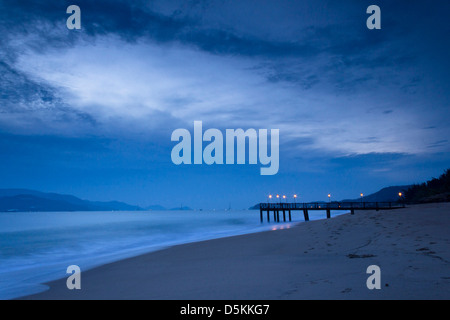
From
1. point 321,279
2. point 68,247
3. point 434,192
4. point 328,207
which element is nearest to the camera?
point 321,279

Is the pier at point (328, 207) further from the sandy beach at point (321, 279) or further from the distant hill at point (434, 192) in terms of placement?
the sandy beach at point (321, 279)

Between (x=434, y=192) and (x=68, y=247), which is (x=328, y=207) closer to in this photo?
(x=434, y=192)

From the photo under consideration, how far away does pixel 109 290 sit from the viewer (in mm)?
7168

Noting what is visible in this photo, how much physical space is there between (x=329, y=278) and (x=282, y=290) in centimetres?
117

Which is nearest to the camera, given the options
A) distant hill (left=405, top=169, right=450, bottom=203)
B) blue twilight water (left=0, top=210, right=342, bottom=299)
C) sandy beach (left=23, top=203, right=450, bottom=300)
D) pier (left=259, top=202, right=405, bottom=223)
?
sandy beach (left=23, top=203, right=450, bottom=300)

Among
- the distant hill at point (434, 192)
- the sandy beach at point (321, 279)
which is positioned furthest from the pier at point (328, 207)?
the sandy beach at point (321, 279)

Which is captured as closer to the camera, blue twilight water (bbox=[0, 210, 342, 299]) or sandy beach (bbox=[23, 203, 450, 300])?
sandy beach (bbox=[23, 203, 450, 300])

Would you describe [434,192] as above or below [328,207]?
above

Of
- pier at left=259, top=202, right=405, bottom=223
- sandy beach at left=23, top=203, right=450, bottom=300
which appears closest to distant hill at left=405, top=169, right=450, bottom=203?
pier at left=259, top=202, right=405, bottom=223

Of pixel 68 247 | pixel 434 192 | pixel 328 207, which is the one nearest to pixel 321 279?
pixel 68 247

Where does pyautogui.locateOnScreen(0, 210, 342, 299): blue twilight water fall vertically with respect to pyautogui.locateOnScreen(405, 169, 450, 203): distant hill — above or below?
below

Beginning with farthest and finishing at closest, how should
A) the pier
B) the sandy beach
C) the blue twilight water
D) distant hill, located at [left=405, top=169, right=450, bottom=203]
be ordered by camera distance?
distant hill, located at [left=405, top=169, right=450, bottom=203] → the pier → the blue twilight water → the sandy beach

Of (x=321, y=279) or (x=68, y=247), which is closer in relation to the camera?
(x=321, y=279)

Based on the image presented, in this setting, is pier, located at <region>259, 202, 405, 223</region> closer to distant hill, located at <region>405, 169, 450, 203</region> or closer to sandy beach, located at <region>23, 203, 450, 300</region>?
distant hill, located at <region>405, 169, 450, 203</region>
